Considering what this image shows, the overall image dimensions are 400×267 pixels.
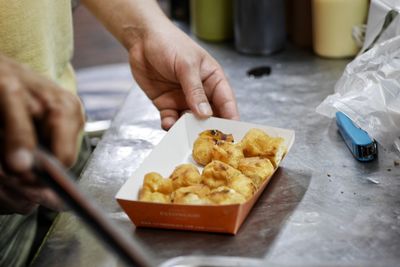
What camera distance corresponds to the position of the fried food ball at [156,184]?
0.98m

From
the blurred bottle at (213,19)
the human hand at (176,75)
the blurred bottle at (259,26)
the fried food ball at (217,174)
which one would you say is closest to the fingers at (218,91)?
the human hand at (176,75)

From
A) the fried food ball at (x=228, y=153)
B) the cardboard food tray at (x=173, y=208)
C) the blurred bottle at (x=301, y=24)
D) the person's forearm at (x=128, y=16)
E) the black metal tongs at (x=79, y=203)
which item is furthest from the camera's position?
the blurred bottle at (x=301, y=24)

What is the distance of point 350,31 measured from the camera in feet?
5.26

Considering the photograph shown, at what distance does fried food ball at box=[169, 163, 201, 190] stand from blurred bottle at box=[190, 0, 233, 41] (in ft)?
2.81

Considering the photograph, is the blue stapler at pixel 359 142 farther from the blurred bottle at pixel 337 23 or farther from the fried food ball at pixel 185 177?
the blurred bottle at pixel 337 23

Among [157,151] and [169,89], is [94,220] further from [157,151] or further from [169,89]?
[169,89]

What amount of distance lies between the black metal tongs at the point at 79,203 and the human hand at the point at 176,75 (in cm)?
59

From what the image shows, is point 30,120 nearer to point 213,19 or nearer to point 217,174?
point 217,174

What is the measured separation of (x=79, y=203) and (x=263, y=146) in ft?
1.74

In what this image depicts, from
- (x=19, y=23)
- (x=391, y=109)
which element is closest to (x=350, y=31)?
(x=391, y=109)

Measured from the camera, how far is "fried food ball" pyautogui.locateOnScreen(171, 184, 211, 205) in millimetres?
932

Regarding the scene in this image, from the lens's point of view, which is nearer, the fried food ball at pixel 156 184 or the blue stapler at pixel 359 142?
the fried food ball at pixel 156 184

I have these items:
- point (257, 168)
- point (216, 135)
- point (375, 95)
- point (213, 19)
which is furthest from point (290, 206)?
point (213, 19)

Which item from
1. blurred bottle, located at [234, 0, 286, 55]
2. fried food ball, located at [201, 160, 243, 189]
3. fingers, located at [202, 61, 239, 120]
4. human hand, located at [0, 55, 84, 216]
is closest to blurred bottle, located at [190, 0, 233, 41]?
blurred bottle, located at [234, 0, 286, 55]
